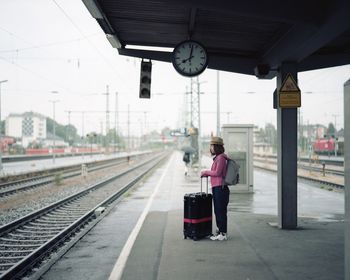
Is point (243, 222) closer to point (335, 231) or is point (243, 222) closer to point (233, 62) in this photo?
point (335, 231)

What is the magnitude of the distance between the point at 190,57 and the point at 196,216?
3.32 meters

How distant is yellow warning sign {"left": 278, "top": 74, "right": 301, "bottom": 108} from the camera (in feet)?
29.6

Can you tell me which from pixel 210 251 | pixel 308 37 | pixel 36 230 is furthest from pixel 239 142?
pixel 210 251

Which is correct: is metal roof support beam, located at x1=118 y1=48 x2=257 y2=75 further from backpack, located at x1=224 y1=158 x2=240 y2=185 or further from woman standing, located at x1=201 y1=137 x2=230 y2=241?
backpack, located at x1=224 y1=158 x2=240 y2=185

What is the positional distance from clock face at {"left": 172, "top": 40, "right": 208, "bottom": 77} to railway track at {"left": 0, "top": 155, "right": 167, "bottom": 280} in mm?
4150

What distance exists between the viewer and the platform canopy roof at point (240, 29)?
672 cm

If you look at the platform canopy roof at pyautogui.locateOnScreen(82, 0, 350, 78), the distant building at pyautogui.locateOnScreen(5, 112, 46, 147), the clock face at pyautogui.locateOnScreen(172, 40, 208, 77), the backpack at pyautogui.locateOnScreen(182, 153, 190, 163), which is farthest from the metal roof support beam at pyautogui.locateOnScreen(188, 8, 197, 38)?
the distant building at pyautogui.locateOnScreen(5, 112, 46, 147)

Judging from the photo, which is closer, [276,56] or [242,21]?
[242,21]

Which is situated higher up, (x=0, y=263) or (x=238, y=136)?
(x=238, y=136)

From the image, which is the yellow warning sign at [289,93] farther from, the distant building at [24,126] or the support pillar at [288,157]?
the distant building at [24,126]

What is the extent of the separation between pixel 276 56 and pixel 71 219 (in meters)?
6.85

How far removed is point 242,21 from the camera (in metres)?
8.45

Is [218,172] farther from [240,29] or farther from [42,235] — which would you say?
[42,235]

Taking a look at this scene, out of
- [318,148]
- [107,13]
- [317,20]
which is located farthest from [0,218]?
[318,148]
